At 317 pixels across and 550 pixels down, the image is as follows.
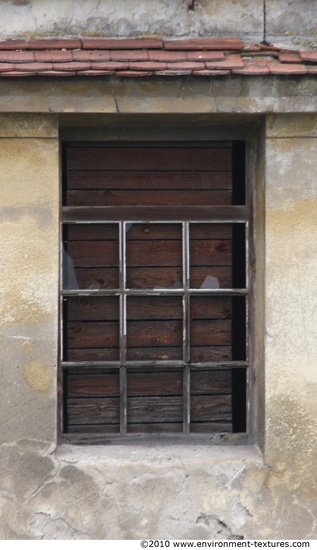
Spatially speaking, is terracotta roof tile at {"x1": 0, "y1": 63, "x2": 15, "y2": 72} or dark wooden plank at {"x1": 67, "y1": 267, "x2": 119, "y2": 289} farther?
dark wooden plank at {"x1": 67, "y1": 267, "x2": 119, "y2": 289}

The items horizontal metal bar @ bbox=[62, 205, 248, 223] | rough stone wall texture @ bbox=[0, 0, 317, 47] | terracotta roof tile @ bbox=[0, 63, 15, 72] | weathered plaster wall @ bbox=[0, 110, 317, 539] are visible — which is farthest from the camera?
horizontal metal bar @ bbox=[62, 205, 248, 223]

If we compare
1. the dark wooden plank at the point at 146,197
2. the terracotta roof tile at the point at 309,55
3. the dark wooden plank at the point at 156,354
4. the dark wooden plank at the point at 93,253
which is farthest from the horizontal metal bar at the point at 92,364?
the terracotta roof tile at the point at 309,55

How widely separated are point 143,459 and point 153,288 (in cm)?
105

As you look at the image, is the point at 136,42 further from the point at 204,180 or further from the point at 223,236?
the point at 223,236

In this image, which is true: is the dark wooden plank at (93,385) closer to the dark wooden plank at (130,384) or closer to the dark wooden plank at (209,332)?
the dark wooden plank at (130,384)

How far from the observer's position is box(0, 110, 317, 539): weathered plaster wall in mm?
4426

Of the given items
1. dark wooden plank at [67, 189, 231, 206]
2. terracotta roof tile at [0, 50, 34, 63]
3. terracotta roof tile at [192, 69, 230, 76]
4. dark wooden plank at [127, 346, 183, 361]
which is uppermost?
terracotta roof tile at [0, 50, 34, 63]

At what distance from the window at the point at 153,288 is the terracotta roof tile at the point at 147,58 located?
0.61 m

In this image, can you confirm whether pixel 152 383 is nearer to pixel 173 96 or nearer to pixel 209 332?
pixel 209 332

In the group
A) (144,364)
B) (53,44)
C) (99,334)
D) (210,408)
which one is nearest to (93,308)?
(99,334)

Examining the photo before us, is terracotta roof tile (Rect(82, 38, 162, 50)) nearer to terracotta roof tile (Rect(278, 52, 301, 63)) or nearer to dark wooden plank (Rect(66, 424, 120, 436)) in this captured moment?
terracotta roof tile (Rect(278, 52, 301, 63))

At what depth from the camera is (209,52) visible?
4332 millimetres

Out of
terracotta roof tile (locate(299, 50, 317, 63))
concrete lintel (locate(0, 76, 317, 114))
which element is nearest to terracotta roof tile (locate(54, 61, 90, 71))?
concrete lintel (locate(0, 76, 317, 114))

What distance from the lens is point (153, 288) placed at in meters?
4.71
